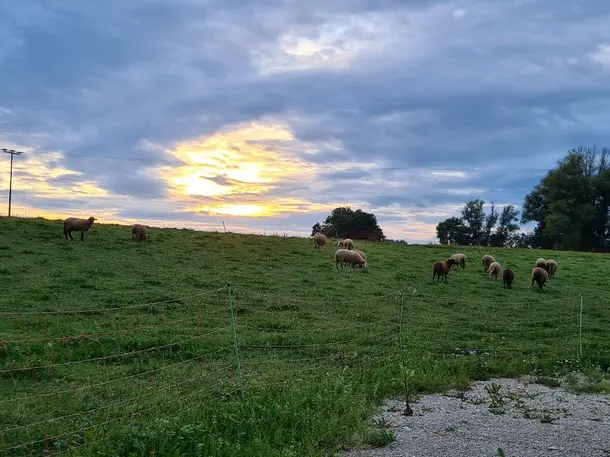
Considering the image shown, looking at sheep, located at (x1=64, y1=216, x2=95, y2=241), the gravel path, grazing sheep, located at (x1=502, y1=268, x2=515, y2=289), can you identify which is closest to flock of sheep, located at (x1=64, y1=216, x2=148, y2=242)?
sheep, located at (x1=64, y1=216, x2=95, y2=241)

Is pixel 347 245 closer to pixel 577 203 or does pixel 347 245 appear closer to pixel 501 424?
pixel 501 424

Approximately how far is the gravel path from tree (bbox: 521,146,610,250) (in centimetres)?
6327

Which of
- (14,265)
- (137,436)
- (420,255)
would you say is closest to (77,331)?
(137,436)

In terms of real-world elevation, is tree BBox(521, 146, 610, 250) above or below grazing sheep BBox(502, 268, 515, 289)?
above

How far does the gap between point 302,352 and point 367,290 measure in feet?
30.8

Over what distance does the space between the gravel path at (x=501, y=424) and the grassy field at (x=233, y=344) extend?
455 millimetres

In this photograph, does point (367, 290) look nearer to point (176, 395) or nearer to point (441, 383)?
point (441, 383)

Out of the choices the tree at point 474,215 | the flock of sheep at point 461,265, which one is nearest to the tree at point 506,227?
the tree at point 474,215

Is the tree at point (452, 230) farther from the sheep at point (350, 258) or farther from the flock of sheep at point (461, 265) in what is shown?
the sheep at point (350, 258)

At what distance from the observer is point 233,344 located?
1170cm

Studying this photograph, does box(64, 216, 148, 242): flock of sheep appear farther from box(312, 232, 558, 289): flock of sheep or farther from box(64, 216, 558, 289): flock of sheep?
box(312, 232, 558, 289): flock of sheep

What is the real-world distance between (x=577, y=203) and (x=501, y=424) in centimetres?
7008

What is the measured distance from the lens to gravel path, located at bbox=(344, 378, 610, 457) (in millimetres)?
6754

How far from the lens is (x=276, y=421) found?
711 centimetres
